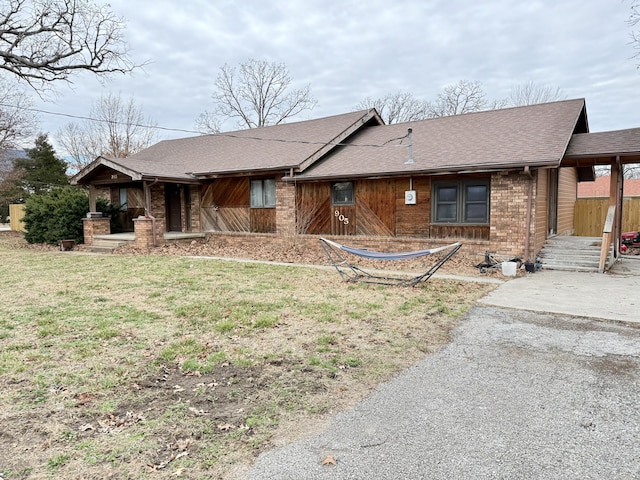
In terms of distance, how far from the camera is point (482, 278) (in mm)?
8898

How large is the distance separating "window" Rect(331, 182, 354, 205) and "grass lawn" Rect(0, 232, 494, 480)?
5321mm

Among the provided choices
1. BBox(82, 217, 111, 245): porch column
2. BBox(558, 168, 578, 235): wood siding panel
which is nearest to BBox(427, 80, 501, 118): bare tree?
BBox(558, 168, 578, 235): wood siding panel

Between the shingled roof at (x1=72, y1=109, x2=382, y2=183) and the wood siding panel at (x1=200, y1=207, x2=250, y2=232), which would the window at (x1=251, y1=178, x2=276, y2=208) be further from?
the shingled roof at (x1=72, y1=109, x2=382, y2=183)

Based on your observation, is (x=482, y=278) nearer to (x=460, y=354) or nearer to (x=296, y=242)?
(x=460, y=354)

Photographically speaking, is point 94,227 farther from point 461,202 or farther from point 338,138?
point 461,202

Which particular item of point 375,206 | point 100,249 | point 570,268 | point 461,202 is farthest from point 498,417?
point 100,249

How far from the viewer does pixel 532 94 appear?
3381 centimetres

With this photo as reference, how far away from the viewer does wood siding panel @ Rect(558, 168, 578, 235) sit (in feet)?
46.1

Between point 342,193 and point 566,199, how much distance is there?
8420 mm

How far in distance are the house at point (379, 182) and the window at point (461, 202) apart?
26 mm

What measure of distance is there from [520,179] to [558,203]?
4714mm

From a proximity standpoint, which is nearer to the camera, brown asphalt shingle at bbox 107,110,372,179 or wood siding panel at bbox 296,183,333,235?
wood siding panel at bbox 296,183,333,235

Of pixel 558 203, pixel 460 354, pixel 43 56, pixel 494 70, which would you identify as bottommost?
pixel 460 354

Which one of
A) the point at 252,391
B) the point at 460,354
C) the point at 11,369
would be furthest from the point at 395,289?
the point at 11,369
